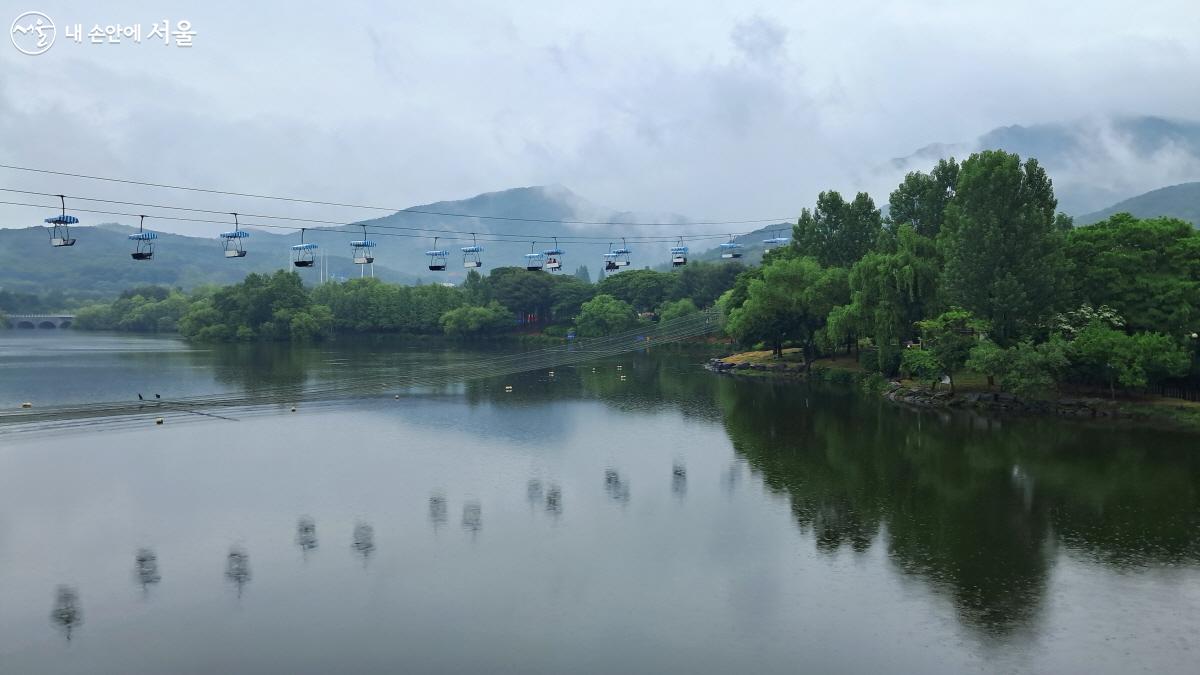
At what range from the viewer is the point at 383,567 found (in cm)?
2922

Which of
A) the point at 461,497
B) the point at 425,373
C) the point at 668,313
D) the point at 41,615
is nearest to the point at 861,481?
the point at 461,497

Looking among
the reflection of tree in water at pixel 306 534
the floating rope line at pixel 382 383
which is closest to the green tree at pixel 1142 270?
the reflection of tree in water at pixel 306 534

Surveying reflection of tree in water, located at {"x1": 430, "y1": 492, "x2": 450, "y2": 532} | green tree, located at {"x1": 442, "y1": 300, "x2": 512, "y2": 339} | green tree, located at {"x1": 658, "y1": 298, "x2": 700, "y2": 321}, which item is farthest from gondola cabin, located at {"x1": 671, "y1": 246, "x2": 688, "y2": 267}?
green tree, located at {"x1": 442, "y1": 300, "x2": 512, "y2": 339}

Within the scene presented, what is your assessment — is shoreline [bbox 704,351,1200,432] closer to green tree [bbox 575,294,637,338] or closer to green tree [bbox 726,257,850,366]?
green tree [bbox 726,257,850,366]

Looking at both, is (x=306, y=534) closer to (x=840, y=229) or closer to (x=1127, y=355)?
(x=1127, y=355)

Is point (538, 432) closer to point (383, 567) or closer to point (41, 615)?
point (383, 567)

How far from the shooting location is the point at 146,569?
29.1 metres

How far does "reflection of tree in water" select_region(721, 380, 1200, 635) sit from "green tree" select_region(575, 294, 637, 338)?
248 ft

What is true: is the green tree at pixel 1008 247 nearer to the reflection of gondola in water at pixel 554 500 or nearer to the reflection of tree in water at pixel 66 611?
the reflection of gondola in water at pixel 554 500

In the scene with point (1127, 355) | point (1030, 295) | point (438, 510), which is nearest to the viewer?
point (438, 510)

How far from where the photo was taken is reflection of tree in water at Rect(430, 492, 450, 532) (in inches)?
1359

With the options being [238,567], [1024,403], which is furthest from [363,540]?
[1024,403]

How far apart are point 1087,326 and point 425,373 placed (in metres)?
62.1

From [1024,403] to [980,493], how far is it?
22444 mm
